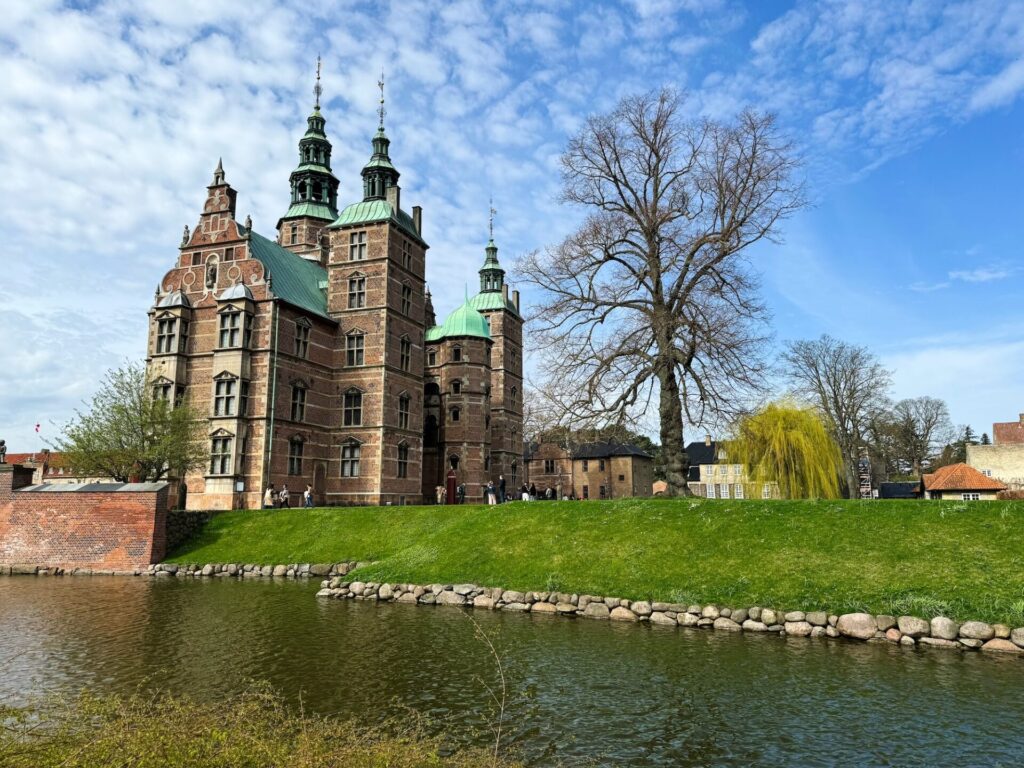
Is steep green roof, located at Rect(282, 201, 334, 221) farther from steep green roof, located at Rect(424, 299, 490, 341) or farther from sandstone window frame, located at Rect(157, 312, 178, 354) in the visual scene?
sandstone window frame, located at Rect(157, 312, 178, 354)

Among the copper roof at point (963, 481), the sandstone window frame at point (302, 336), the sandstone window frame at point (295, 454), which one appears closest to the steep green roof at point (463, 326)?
the sandstone window frame at point (302, 336)

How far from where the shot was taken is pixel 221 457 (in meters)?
36.9

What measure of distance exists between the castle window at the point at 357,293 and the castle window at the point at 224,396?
947 cm

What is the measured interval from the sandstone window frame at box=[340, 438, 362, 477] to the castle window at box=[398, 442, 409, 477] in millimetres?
2715

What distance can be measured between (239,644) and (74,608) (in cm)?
798

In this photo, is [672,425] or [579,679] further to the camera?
[672,425]

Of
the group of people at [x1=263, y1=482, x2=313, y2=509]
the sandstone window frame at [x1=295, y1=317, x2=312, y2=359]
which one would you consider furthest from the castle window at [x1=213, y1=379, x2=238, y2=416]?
the group of people at [x1=263, y1=482, x2=313, y2=509]

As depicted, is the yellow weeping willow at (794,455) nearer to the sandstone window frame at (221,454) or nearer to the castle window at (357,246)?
the castle window at (357,246)

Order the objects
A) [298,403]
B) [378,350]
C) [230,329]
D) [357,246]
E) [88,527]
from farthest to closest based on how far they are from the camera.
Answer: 1. [357,246]
2. [378,350]
3. [298,403]
4. [230,329]
5. [88,527]

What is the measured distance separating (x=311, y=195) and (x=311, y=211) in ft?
5.83

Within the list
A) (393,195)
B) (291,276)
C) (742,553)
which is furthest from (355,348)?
(742,553)

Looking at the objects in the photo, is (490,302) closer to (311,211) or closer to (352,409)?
(311,211)

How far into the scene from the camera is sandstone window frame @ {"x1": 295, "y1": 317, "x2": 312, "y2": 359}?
40.3 meters

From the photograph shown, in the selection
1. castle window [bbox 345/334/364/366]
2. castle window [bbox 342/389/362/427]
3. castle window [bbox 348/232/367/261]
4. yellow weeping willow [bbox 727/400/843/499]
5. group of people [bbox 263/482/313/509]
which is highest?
castle window [bbox 348/232/367/261]
